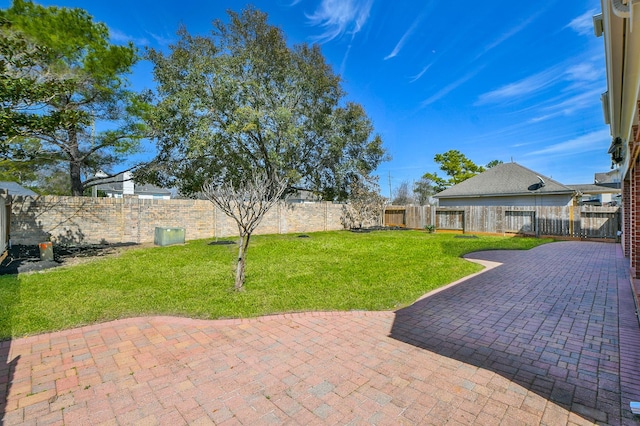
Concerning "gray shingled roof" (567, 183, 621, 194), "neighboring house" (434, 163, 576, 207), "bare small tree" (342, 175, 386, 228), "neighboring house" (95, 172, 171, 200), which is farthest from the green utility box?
"gray shingled roof" (567, 183, 621, 194)

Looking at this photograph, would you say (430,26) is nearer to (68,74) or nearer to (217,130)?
(217,130)

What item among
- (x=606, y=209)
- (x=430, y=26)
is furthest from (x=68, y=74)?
(x=606, y=209)

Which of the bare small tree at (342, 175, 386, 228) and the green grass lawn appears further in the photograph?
the bare small tree at (342, 175, 386, 228)

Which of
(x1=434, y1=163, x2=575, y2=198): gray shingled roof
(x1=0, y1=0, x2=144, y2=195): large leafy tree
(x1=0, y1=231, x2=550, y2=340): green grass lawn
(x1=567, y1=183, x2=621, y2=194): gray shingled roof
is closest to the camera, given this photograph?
(x1=0, y1=231, x2=550, y2=340): green grass lawn

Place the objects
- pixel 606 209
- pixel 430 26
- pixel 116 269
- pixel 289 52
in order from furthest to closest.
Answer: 1. pixel 289 52
2. pixel 606 209
3. pixel 430 26
4. pixel 116 269

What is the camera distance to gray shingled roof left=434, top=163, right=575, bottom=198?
18.4 m

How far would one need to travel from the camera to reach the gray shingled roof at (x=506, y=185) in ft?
60.2

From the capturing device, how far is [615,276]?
6668 mm

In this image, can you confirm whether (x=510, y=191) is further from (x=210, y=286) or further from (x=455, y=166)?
(x=210, y=286)

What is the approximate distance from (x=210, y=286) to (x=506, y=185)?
20.7m

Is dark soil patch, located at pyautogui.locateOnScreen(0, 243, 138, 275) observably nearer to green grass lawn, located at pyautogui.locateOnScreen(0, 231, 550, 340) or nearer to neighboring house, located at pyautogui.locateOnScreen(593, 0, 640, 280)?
green grass lawn, located at pyautogui.locateOnScreen(0, 231, 550, 340)

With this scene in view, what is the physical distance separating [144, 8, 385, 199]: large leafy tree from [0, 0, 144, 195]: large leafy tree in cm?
188

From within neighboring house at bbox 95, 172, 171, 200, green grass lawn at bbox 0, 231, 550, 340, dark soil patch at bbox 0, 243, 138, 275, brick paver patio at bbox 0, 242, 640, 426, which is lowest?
brick paver patio at bbox 0, 242, 640, 426

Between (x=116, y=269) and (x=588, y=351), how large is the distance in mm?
8613
